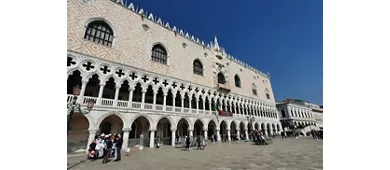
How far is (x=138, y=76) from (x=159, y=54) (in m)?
4.05

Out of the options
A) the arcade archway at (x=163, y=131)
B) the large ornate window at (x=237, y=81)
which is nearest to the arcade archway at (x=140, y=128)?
the arcade archway at (x=163, y=131)

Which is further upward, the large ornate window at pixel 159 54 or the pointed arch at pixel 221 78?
the large ornate window at pixel 159 54

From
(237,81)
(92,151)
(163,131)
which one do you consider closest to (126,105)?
(92,151)

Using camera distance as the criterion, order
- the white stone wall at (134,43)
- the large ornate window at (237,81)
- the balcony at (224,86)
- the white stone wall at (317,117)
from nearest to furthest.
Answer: the white stone wall at (134,43), the balcony at (224,86), the large ornate window at (237,81), the white stone wall at (317,117)

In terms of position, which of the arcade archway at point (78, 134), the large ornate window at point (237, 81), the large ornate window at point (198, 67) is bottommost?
the arcade archway at point (78, 134)

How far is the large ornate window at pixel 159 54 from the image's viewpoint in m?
15.9

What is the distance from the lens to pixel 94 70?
11.1 meters

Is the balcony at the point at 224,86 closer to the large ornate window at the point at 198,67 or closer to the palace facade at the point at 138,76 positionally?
the palace facade at the point at 138,76

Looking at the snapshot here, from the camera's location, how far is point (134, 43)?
1429 centimetres

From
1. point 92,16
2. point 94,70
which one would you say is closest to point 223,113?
point 94,70

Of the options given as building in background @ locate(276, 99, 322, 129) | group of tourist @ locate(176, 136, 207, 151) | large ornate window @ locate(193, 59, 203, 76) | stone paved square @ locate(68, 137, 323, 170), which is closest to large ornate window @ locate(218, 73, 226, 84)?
large ornate window @ locate(193, 59, 203, 76)
